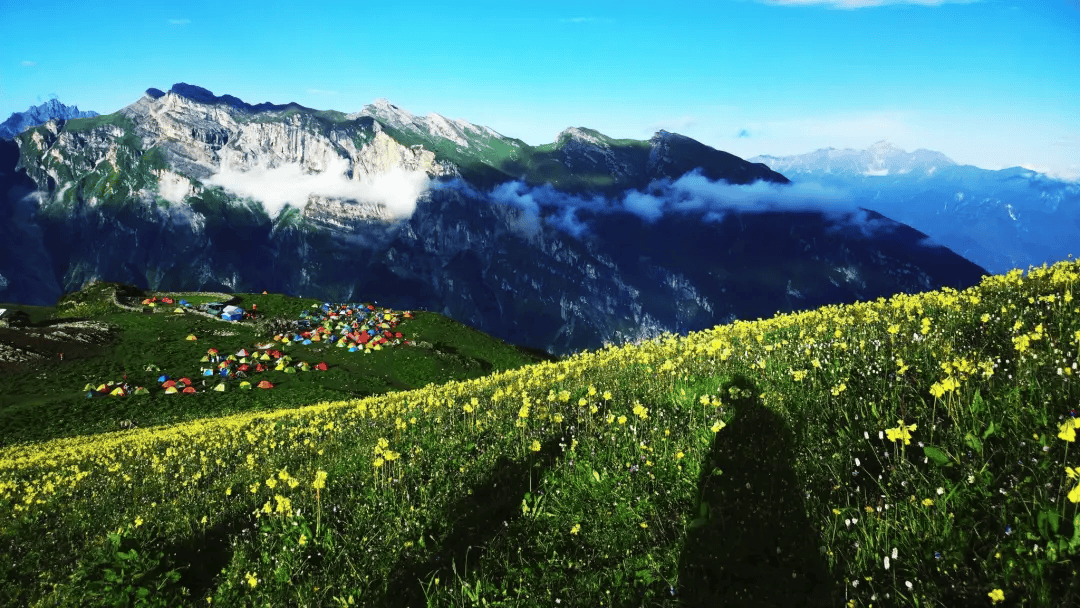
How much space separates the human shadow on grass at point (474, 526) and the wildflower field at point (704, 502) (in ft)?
0.11

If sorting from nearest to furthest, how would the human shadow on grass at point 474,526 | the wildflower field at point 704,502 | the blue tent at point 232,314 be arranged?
the wildflower field at point 704,502
the human shadow on grass at point 474,526
the blue tent at point 232,314

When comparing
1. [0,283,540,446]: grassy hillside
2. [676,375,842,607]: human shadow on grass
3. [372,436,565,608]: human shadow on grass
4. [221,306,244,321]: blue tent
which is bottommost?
[0,283,540,446]: grassy hillside

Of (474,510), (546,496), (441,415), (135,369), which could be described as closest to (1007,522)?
(546,496)

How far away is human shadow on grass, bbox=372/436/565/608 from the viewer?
5230mm

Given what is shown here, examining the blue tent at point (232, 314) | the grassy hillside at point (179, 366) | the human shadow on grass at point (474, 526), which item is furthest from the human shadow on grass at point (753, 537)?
the blue tent at point (232, 314)

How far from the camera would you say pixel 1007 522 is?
3736 mm

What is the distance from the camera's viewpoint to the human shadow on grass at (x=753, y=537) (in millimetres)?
4023

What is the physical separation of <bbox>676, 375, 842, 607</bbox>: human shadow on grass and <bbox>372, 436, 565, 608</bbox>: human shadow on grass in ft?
6.56

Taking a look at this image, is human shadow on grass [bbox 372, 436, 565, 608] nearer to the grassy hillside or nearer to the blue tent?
the grassy hillside

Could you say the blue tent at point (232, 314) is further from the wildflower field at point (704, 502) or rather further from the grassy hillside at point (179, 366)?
the wildflower field at point (704, 502)

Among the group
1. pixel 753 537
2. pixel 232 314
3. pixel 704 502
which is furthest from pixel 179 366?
pixel 753 537

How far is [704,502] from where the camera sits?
497 centimetres

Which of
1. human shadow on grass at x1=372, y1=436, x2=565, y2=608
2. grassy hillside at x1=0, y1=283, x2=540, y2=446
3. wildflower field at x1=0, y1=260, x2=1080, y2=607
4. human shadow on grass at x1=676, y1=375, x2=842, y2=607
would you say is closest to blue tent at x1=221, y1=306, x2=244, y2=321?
grassy hillside at x1=0, y1=283, x2=540, y2=446

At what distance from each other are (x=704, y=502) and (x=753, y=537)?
53 cm
